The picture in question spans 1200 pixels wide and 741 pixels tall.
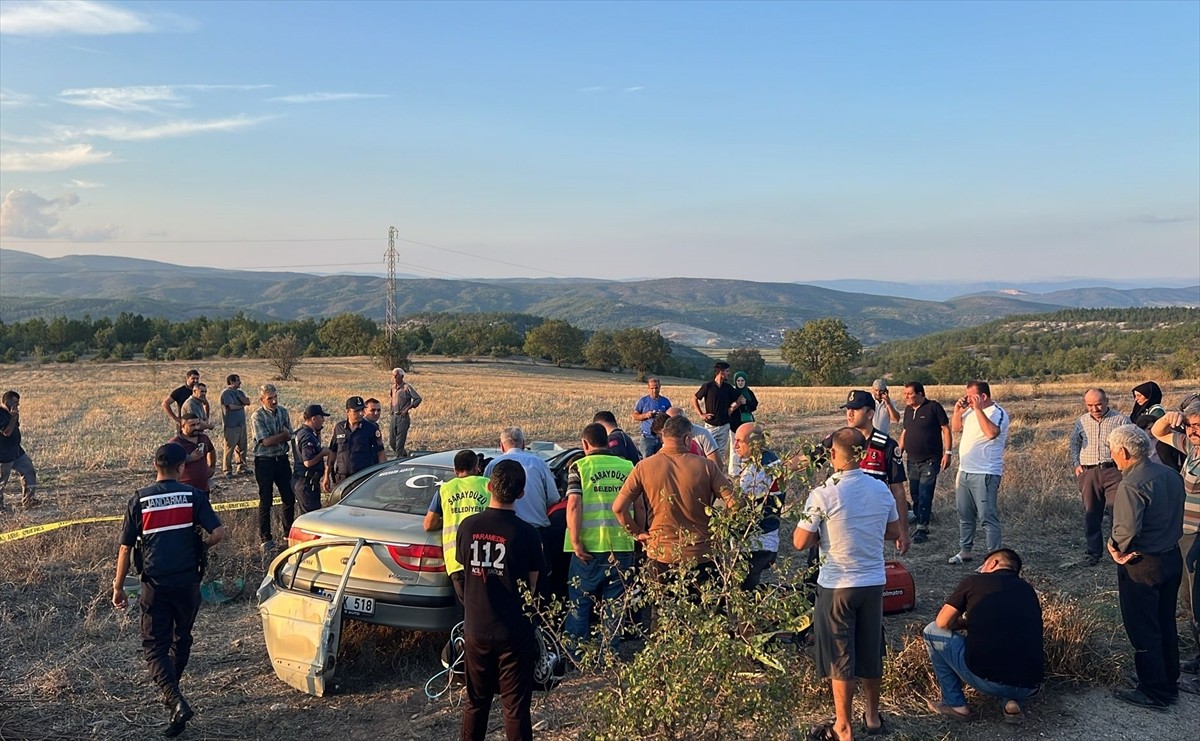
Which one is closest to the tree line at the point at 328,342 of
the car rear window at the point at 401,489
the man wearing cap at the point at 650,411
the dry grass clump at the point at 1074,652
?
the man wearing cap at the point at 650,411

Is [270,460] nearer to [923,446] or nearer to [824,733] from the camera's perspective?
[824,733]

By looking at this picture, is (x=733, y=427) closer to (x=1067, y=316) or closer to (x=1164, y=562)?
(x=1164, y=562)

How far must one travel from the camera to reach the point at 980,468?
7.77 m

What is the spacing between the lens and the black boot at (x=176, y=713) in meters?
4.73

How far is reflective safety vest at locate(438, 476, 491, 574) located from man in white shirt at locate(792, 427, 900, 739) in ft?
6.51

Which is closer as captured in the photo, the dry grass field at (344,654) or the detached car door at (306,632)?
the dry grass field at (344,654)

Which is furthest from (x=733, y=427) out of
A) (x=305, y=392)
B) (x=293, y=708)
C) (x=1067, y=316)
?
(x=1067, y=316)

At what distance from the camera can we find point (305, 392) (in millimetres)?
32719

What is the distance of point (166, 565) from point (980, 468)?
6837 millimetres

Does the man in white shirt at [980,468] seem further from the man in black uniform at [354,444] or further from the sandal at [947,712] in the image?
the man in black uniform at [354,444]

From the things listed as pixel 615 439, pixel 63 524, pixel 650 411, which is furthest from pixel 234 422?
pixel 615 439

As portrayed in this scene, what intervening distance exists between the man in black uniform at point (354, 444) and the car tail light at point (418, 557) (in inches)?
136

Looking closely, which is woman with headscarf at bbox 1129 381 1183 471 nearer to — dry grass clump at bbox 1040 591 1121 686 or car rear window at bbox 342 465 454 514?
dry grass clump at bbox 1040 591 1121 686

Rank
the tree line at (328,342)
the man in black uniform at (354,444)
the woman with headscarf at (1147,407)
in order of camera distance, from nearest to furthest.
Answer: the woman with headscarf at (1147,407)
the man in black uniform at (354,444)
the tree line at (328,342)
